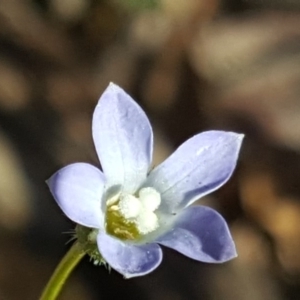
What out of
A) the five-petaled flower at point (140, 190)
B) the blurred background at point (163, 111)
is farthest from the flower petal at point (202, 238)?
the blurred background at point (163, 111)

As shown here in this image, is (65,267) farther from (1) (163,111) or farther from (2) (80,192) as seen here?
(1) (163,111)

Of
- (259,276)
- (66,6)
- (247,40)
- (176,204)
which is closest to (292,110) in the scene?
(247,40)

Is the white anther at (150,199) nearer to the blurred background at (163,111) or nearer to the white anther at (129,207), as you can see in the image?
the white anther at (129,207)

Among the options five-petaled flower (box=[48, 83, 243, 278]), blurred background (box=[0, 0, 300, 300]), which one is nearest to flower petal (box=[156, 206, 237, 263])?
five-petaled flower (box=[48, 83, 243, 278])

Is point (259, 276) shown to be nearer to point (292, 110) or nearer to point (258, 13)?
point (292, 110)

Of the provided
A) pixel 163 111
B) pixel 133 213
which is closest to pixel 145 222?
pixel 133 213
